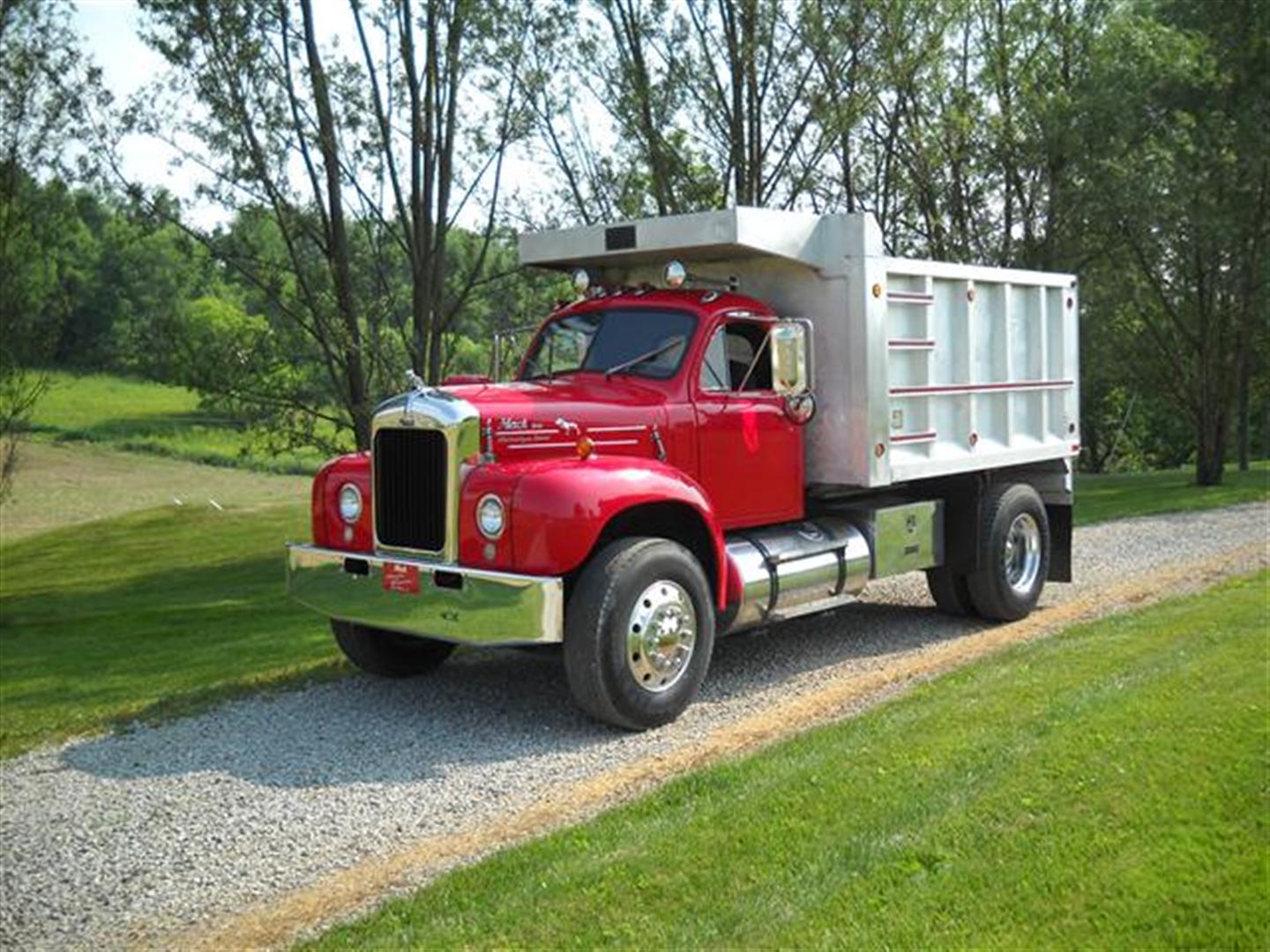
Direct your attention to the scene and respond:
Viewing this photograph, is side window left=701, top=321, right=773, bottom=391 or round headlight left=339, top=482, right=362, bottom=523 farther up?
side window left=701, top=321, right=773, bottom=391

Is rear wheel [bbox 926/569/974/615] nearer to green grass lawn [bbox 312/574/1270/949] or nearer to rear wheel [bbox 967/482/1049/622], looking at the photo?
rear wheel [bbox 967/482/1049/622]

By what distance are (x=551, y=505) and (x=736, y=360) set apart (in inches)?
94.7

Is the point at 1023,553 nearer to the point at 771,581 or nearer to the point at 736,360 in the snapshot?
the point at 771,581

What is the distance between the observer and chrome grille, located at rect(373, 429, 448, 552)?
7.91 m

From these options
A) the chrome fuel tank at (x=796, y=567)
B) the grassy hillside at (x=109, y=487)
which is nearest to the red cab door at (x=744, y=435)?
the chrome fuel tank at (x=796, y=567)

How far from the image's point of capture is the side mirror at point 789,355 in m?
9.01

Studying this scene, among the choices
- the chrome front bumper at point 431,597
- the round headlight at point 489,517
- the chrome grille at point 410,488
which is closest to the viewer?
the chrome front bumper at point 431,597

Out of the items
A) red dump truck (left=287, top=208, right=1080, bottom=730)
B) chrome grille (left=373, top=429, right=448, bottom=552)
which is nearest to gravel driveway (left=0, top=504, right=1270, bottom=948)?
red dump truck (left=287, top=208, right=1080, bottom=730)

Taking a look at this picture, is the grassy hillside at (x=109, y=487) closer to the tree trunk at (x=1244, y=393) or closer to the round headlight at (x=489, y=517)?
the tree trunk at (x=1244, y=393)

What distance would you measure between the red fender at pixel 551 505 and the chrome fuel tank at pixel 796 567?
1.26 m

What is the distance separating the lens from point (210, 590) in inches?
752

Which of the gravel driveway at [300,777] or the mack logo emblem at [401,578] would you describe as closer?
the gravel driveway at [300,777]

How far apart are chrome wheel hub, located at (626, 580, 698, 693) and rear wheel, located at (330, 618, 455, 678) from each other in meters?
2.01

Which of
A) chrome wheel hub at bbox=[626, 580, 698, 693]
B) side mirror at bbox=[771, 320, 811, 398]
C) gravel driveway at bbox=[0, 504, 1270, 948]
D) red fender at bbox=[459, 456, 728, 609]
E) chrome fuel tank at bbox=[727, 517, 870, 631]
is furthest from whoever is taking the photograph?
side mirror at bbox=[771, 320, 811, 398]
